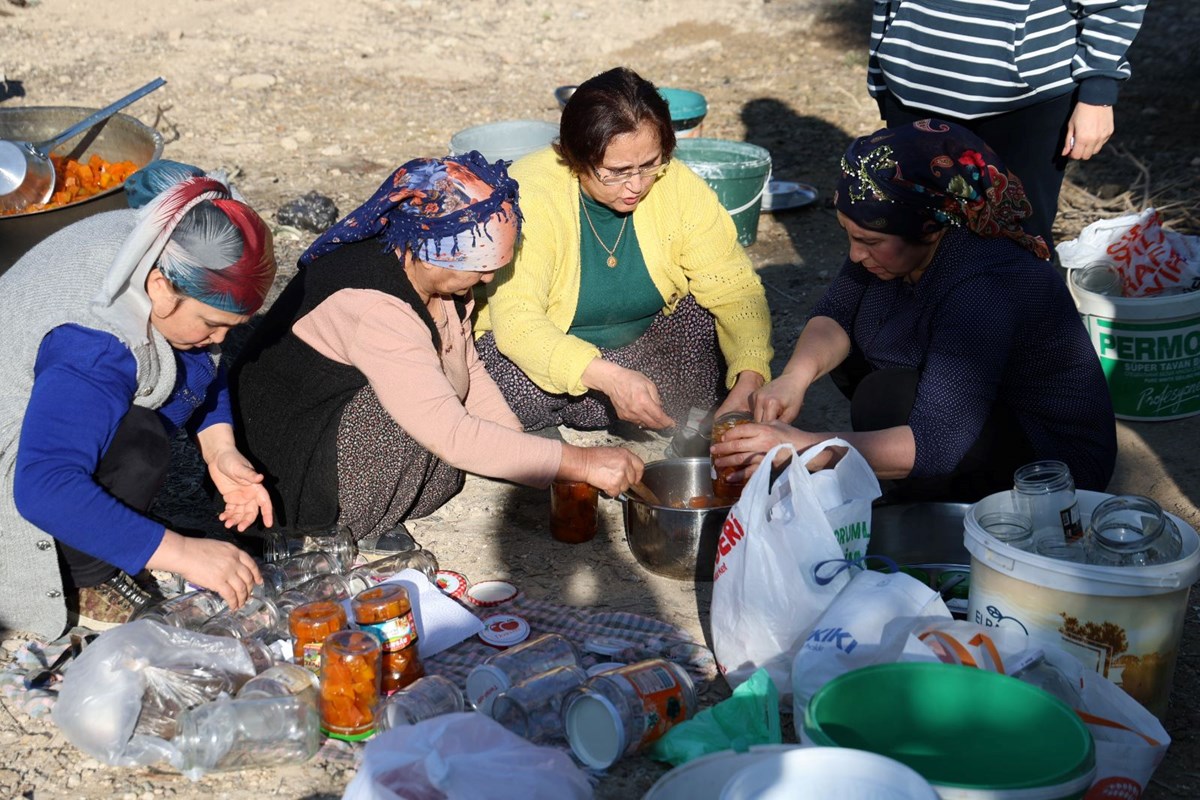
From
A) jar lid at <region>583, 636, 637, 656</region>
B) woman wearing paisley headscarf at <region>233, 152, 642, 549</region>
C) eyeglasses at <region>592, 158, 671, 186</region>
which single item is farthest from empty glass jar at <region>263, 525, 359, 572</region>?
eyeglasses at <region>592, 158, 671, 186</region>

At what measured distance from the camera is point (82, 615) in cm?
333

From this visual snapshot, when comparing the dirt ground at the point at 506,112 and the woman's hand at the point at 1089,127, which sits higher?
the woman's hand at the point at 1089,127

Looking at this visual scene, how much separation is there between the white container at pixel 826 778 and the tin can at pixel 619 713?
697 millimetres

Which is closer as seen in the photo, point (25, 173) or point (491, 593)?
point (491, 593)

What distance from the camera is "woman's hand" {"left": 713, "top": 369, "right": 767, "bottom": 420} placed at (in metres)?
3.79

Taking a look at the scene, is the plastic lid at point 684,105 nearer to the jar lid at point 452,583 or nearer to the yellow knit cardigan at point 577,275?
the yellow knit cardigan at point 577,275

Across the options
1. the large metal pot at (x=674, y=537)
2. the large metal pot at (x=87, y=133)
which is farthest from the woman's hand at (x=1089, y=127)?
the large metal pot at (x=87, y=133)

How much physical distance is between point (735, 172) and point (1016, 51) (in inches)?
80.1

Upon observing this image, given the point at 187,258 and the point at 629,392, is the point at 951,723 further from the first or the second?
the point at 187,258

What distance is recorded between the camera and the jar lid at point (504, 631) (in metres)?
3.18

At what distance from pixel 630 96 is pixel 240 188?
4.55 m

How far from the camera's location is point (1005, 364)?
323cm

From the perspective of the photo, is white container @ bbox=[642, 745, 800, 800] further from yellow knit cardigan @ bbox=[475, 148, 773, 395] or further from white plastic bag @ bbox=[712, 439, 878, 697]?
yellow knit cardigan @ bbox=[475, 148, 773, 395]

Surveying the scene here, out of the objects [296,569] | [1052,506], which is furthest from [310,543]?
[1052,506]
